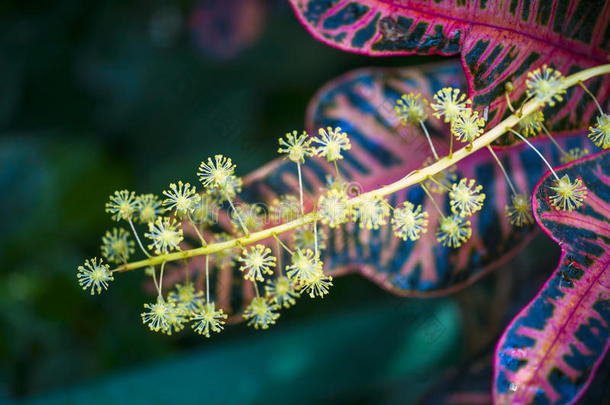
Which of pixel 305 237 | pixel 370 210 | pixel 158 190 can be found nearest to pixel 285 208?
pixel 305 237

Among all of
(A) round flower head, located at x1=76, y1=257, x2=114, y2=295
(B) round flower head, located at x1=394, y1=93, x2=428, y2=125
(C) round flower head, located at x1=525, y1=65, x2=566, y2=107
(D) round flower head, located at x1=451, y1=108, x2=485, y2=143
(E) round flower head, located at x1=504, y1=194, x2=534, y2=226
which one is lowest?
(A) round flower head, located at x1=76, y1=257, x2=114, y2=295

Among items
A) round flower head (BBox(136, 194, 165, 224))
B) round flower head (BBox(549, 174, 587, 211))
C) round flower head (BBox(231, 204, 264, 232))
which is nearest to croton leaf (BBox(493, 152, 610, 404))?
round flower head (BBox(549, 174, 587, 211))

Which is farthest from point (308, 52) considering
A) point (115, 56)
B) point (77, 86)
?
point (77, 86)

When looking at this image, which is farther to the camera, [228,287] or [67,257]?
[67,257]

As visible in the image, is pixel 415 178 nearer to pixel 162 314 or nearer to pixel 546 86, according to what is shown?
pixel 546 86

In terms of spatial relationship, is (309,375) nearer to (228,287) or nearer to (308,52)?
(228,287)

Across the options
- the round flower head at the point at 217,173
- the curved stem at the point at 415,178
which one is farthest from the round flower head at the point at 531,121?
the round flower head at the point at 217,173

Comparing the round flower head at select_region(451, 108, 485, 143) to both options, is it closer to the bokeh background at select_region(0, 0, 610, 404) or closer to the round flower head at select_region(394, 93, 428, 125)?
the round flower head at select_region(394, 93, 428, 125)

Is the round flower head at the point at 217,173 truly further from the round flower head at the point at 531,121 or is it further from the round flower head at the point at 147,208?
the round flower head at the point at 531,121
